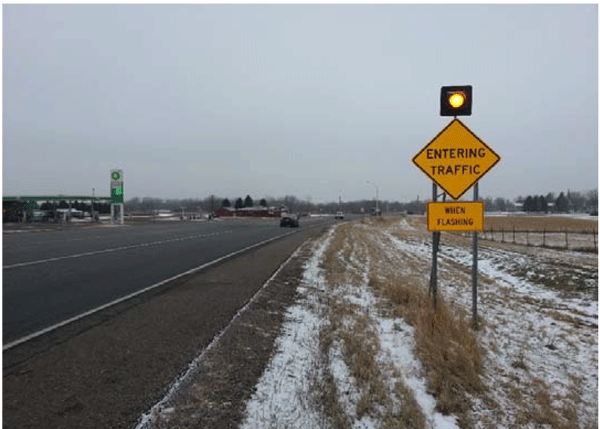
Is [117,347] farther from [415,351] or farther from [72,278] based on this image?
[72,278]

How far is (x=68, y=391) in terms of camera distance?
173 inches

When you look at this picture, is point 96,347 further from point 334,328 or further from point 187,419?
point 334,328

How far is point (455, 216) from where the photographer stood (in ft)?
24.6

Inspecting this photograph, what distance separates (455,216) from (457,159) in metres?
0.88

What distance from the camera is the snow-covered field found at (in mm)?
4219

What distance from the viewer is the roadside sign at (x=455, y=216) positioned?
24.1 feet

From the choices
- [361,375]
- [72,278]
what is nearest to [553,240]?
[72,278]

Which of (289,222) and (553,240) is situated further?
(289,222)

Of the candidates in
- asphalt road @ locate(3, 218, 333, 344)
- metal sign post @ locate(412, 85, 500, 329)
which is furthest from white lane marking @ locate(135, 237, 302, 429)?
metal sign post @ locate(412, 85, 500, 329)

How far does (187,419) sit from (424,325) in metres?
3.95

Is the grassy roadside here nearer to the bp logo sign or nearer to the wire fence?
the wire fence

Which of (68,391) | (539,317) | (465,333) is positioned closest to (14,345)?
(68,391)

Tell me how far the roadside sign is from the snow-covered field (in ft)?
5.22

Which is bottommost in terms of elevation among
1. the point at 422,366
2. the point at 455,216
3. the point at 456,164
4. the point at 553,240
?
the point at 553,240
